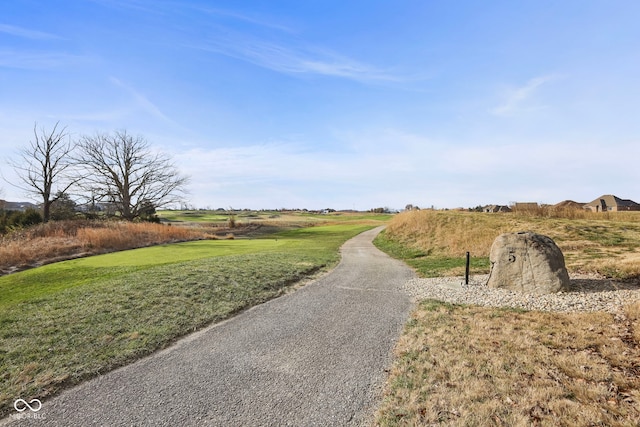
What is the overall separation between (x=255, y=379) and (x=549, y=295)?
9.15 metres

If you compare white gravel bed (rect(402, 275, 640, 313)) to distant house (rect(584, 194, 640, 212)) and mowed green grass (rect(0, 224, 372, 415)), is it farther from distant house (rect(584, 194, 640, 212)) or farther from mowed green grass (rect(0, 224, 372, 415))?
distant house (rect(584, 194, 640, 212))

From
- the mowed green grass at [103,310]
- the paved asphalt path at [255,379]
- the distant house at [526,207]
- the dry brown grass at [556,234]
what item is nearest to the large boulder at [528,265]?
the dry brown grass at [556,234]

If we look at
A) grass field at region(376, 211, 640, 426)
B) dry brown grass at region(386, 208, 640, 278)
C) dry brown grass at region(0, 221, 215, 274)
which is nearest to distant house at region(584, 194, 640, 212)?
dry brown grass at region(386, 208, 640, 278)

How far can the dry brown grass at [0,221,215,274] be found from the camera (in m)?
16.2

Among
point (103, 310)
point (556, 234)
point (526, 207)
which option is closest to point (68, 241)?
point (103, 310)

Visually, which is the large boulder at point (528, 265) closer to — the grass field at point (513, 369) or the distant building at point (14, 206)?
the grass field at point (513, 369)

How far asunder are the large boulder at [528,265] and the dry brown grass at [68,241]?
20820 mm

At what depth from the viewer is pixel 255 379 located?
4.95 metres

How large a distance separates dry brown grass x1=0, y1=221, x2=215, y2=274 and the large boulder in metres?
20.8

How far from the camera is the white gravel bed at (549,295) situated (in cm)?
834

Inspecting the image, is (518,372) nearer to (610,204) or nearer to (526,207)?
(526,207)

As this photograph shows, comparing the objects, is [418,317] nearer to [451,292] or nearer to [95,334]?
[451,292]

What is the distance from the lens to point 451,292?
1040 centimetres

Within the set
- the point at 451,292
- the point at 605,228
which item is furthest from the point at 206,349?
the point at 605,228
